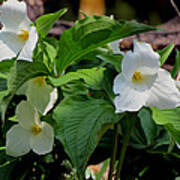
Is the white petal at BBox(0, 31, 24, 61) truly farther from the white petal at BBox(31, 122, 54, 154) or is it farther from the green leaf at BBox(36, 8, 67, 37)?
the white petal at BBox(31, 122, 54, 154)

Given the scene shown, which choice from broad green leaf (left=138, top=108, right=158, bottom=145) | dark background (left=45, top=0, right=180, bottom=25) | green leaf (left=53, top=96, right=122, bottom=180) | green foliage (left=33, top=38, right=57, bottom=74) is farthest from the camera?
dark background (left=45, top=0, right=180, bottom=25)

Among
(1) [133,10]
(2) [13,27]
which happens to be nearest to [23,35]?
(2) [13,27]

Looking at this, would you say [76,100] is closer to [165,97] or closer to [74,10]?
[165,97]

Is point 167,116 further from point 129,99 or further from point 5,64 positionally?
point 5,64

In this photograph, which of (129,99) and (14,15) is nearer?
(129,99)

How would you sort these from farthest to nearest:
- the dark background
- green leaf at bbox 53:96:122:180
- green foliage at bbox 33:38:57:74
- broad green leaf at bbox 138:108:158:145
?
the dark background < broad green leaf at bbox 138:108:158:145 < green foliage at bbox 33:38:57:74 < green leaf at bbox 53:96:122:180

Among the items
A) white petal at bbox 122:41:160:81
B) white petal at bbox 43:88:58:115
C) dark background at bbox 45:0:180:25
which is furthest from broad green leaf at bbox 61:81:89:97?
dark background at bbox 45:0:180:25
